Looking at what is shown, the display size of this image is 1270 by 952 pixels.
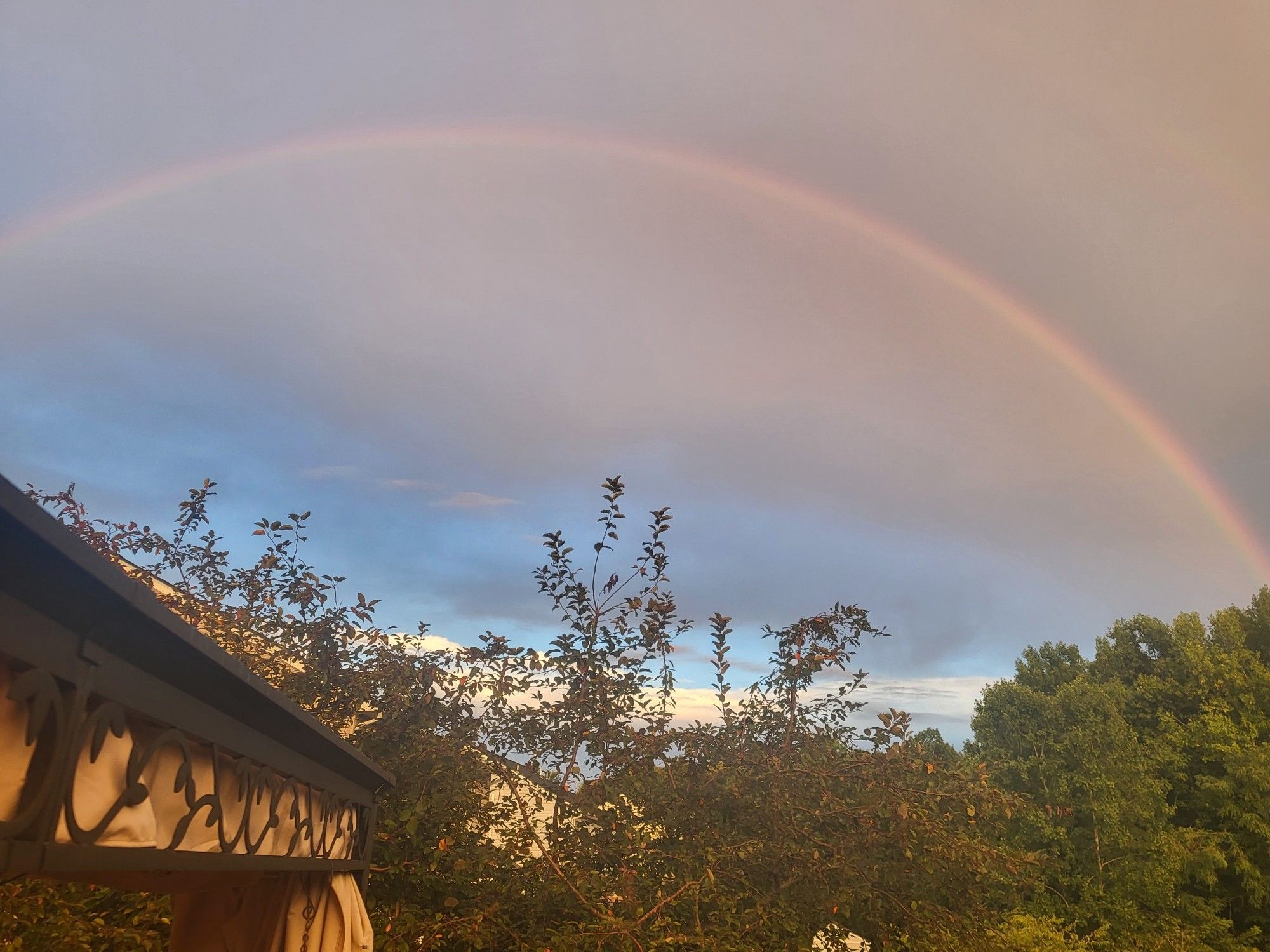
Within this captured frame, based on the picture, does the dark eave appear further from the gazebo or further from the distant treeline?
the distant treeline

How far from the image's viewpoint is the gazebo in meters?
1.04

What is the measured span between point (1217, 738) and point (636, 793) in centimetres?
2391

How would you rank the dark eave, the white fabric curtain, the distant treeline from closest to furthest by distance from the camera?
the dark eave < the white fabric curtain < the distant treeline

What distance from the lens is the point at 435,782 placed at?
189 inches

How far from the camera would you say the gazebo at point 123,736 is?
1.04 metres

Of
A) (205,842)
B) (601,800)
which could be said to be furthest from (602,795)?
(205,842)

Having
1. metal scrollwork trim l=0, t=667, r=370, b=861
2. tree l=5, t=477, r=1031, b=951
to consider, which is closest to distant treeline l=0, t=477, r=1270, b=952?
tree l=5, t=477, r=1031, b=951

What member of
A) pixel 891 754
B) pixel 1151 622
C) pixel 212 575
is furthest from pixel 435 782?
pixel 1151 622

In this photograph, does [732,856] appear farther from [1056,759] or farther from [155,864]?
[1056,759]

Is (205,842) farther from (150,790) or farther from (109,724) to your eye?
(109,724)

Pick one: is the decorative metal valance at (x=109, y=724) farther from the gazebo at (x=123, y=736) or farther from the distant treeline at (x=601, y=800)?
the distant treeline at (x=601, y=800)

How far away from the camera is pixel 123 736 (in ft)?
4.25

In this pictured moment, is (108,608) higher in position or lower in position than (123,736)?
higher

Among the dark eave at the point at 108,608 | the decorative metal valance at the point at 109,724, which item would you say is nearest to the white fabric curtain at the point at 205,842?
the decorative metal valance at the point at 109,724
